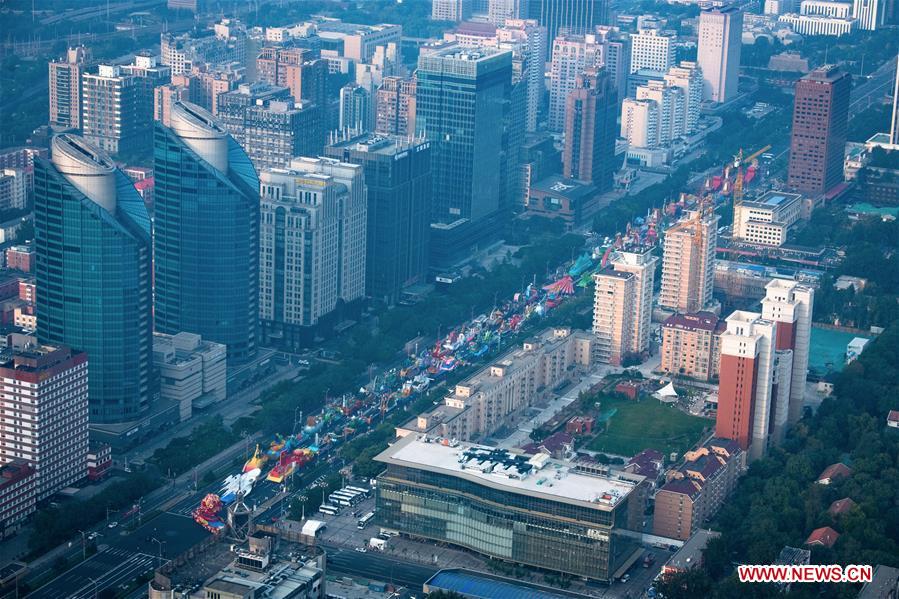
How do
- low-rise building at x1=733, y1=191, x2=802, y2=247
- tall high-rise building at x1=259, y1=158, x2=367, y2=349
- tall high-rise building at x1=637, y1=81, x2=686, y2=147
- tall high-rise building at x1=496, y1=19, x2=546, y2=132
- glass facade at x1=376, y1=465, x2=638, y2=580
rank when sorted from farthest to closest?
1. tall high-rise building at x1=637, y1=81, x2=686, y2=147
2. tall high-rise building at x1=496, y1=19, x2=546, y2=132
3. low-rise building at x1=733, y1=191, x2=802, y2=247
4. tall high-rise building at x1=259, y1=158, x2=367, y2=349
5. glass facade at x1=376, y1=465, x2=638, y2=580

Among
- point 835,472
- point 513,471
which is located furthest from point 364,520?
point 835,472

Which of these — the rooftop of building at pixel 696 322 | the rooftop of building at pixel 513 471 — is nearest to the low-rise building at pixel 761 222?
the rooftop of building at pixel 696 322

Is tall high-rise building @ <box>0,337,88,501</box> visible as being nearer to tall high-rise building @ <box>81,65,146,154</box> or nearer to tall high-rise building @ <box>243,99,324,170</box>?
tall high-rise building @ <box>243,99,324,170</box>

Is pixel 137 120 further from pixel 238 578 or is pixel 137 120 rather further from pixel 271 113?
pixel 238 578

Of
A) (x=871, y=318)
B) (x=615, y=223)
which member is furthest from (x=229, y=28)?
(x=871, y=318)

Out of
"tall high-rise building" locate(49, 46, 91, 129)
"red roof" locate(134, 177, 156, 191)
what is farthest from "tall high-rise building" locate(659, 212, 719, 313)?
"tall high-rise building" locate(49, 46, 91, 129)
